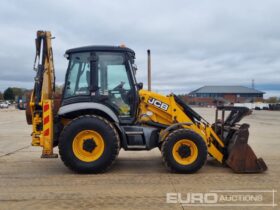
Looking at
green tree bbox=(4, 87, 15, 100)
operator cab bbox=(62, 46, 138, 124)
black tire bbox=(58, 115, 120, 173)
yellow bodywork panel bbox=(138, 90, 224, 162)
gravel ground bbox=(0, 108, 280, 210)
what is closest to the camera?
gravel ground bbox=(0, 108, 280, 210)

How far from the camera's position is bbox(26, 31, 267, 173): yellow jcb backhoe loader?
28.0 feet

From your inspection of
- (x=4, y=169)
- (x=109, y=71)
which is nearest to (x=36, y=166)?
(x=4, y=169)

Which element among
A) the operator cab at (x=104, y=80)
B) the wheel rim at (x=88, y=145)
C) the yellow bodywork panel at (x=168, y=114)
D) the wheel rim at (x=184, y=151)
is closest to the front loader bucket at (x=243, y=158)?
Result: the yellow bodywork panel at (x=168, y=114)

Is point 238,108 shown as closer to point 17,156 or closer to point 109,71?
point 109,71

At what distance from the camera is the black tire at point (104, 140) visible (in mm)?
8500

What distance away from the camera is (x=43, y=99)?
29.6 ft

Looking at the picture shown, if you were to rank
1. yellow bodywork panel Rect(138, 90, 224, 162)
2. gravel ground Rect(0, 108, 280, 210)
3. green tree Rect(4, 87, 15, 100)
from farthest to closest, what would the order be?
green tree Rect(4, 87, 15, 100) → yellow bodywork panel Rect(138, 90, 224, 162) → gravel ground Rect(0, 108, 280, 210)

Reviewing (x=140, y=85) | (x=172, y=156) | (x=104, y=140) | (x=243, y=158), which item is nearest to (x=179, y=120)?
(x=172, y=156)

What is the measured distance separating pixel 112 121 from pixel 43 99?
1.61 metres

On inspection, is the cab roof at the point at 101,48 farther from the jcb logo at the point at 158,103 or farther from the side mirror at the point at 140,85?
the jcb logo at the point at 158,103

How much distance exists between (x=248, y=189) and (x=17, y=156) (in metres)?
7.03

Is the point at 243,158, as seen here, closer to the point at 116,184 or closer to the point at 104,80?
the point at 116,184

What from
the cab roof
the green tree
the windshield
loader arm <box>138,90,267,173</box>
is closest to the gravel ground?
loader arm <box>138,90,267,173</box>

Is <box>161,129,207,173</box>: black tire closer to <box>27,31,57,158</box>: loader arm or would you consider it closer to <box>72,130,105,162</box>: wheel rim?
<box>72,130,105,162</box>: wheel rim
